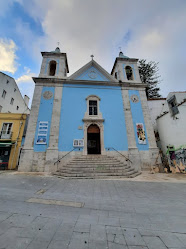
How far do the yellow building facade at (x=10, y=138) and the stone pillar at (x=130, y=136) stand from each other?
12.3 metres

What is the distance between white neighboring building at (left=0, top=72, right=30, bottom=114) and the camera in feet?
55.3

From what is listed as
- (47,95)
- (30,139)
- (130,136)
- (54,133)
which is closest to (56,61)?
(47,95)

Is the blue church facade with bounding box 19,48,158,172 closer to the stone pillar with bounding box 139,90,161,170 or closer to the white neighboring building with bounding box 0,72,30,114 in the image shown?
the stone pillar with bounding box 139,90,161,170

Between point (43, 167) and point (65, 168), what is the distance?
2.42m

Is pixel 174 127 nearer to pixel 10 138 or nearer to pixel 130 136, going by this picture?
pixel 130 136

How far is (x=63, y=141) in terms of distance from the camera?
32.7 ft

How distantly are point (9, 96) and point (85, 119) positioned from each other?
52.8 feet

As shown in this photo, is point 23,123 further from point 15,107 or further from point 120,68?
point 120,68

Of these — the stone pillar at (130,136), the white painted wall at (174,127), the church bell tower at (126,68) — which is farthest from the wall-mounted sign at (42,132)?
the white painted wall at (174,127)

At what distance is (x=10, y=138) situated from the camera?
39.8 feet

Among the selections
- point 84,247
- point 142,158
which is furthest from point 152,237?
point 142,158

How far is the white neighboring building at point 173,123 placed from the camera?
31.0ft

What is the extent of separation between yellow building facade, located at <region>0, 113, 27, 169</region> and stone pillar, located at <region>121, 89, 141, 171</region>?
12.3m

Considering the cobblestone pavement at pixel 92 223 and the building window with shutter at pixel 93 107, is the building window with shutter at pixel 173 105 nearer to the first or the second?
the building window with shutter at pixel 93 107
